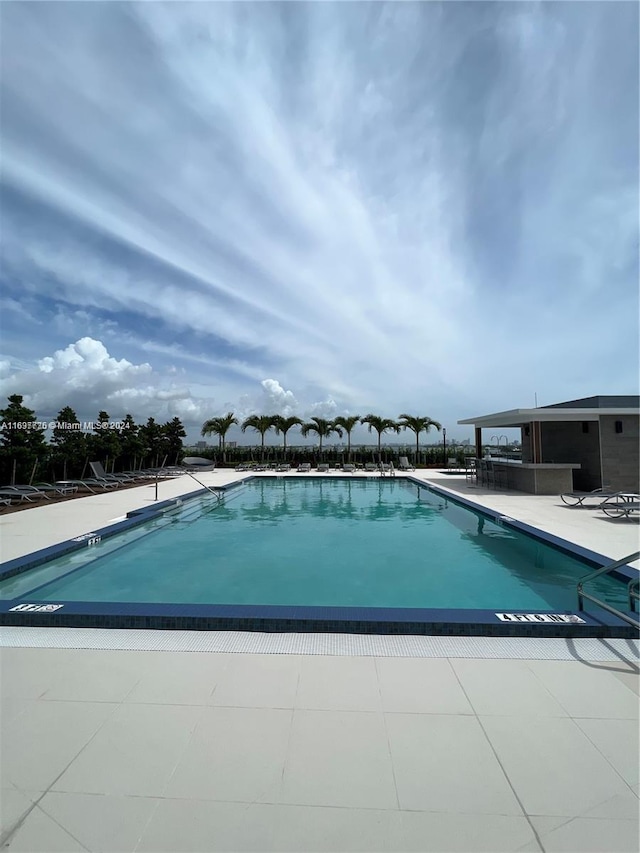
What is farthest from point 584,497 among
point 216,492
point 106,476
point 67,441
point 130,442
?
point 130,442

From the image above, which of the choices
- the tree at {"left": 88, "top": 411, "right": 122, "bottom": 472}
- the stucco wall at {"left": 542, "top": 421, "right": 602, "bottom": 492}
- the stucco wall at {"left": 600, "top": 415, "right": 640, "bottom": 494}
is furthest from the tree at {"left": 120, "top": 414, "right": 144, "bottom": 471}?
the stucco wall at {"left": 600, "top": 415, "right": 640, "bottom": 494}

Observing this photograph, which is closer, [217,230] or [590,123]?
[590,123]

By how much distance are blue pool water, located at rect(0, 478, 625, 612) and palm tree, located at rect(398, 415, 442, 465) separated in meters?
12.9

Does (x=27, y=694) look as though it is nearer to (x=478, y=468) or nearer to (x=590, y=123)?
(x=590, y=123)

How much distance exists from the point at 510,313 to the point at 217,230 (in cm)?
882

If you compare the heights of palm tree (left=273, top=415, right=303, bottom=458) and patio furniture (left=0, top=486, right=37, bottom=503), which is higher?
palm tree (left=273, top=415, right=303, bottom=458)

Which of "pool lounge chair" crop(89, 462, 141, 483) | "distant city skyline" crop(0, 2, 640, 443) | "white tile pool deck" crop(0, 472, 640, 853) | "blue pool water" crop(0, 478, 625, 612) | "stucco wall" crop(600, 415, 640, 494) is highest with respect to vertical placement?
"distant city skyline" crop(0, 2, 640, 443)

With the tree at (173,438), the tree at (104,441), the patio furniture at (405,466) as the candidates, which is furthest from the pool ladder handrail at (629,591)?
the tree at (173,438)

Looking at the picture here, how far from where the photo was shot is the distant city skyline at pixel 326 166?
6332 millimetres

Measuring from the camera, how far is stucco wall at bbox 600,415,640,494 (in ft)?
39.0

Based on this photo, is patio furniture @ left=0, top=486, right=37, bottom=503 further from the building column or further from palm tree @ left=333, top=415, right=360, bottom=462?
palm tree @ left=333, top=415, right=360, bottom=462

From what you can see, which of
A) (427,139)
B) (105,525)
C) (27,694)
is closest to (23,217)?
(105,525)

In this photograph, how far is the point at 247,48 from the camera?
6.42 metres

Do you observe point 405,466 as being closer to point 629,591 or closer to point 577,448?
point 577,448
